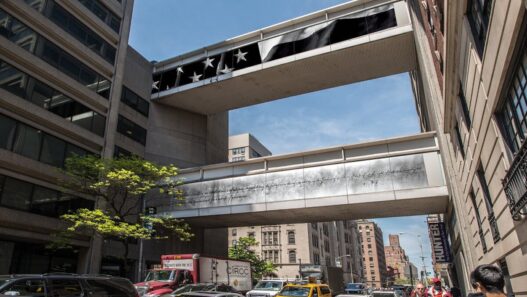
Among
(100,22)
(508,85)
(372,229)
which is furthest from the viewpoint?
(372,229)

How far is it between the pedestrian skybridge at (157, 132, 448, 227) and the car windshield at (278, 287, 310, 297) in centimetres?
1021

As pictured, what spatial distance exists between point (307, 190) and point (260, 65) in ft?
39.5

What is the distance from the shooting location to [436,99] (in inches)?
725

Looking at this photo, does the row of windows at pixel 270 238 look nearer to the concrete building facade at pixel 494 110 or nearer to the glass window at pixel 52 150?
the glass window at pixel 52 150

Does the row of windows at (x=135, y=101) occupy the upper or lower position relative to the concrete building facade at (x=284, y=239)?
upper

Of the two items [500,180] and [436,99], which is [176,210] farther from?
[500,180]

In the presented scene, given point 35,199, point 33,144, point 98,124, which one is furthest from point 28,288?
point 98,124

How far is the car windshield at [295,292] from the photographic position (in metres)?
17.0

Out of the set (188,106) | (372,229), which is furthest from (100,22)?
(372,229)

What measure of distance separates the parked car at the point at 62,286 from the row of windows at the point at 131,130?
24.3m

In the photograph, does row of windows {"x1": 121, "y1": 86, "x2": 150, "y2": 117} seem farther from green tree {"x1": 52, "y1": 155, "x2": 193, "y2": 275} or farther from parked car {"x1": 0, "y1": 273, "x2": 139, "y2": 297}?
parked car {"x1": 0, "y1": 273, "x2": 139, "y2": 297}

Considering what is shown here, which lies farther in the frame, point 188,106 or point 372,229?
point 372,229

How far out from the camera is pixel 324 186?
27.6 meters

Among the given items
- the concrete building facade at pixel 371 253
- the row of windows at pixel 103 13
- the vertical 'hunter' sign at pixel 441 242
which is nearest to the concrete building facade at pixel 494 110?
the vertical 'hunter' sign at pixel 441 242
